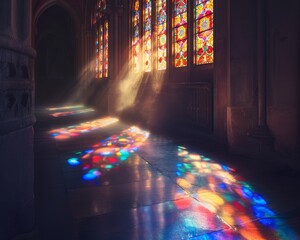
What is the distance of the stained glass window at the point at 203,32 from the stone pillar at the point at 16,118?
454 centimetres

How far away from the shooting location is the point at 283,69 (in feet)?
11.7

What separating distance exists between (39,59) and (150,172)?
17800mm

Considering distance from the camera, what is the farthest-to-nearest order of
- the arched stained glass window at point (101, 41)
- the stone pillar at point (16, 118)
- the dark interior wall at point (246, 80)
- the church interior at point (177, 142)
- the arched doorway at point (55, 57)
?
the arched doorway at point (55, 57) → the arched stained glass window at point (101, 41) → the dark interior wall at point (246, 80) → the church interior at point (177, 142) → the stone pillar at point (16, 118)

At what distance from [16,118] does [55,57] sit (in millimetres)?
18854

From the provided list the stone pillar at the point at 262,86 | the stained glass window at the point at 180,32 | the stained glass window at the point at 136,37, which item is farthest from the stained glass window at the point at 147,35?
the stone pillar at the point at 262,86

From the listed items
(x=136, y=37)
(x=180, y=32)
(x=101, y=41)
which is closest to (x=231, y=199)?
(x=180, y=32)

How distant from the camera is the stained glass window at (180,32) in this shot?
6582 millimetres

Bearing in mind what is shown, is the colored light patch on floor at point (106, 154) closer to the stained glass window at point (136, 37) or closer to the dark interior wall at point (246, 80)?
the dark interior wall at point (246, 80)

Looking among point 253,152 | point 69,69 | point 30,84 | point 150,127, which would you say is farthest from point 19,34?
point 69,69

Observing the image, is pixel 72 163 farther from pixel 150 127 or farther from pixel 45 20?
pixel 45 20

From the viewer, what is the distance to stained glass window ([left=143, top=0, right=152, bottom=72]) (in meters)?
8.34

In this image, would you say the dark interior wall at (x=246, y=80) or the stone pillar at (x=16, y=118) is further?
the dark interior wall at (x=246, y=80)

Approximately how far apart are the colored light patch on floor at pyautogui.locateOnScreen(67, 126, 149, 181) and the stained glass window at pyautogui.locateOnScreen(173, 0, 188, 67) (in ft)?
7.06

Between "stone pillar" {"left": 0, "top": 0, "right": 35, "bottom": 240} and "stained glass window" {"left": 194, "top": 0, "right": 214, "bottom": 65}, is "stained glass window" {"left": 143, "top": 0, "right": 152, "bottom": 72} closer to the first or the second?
"stained glass window" {"left": 194, "top": 0, "right": 214, "bottom": 65}
